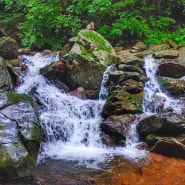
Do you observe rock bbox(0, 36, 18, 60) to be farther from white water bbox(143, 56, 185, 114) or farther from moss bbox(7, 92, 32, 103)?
white water bbox(143, 56, 185, 114)

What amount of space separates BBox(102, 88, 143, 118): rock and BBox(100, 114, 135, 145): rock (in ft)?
0.67

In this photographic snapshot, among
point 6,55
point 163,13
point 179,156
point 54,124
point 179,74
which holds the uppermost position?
point 163,13

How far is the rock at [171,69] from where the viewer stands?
1070 cm

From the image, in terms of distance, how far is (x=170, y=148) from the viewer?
288 inches

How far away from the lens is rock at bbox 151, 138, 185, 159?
7230 millimetres

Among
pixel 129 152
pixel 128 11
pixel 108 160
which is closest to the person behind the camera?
pixel 108 160

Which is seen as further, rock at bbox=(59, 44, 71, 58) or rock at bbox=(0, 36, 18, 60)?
rock at bbox=(59, 44, 71, 58)

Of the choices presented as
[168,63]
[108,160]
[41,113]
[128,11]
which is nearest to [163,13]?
[128,11]

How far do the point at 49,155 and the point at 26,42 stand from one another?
6.67 m

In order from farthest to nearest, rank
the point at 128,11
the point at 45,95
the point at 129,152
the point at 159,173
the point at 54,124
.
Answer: the point at 128,11 < the point at 45,95 < the point at 54,124 < the point at 129,152 < the point at 159,173

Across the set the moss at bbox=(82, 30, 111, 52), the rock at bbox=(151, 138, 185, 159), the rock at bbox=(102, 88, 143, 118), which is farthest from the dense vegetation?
the rock at bbox=(151, 138, 185, 159)

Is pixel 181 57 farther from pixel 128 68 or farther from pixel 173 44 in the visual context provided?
pixel 128 68

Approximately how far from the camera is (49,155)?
285 inches

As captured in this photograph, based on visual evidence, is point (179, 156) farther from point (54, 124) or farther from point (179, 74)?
point (179, 74)
